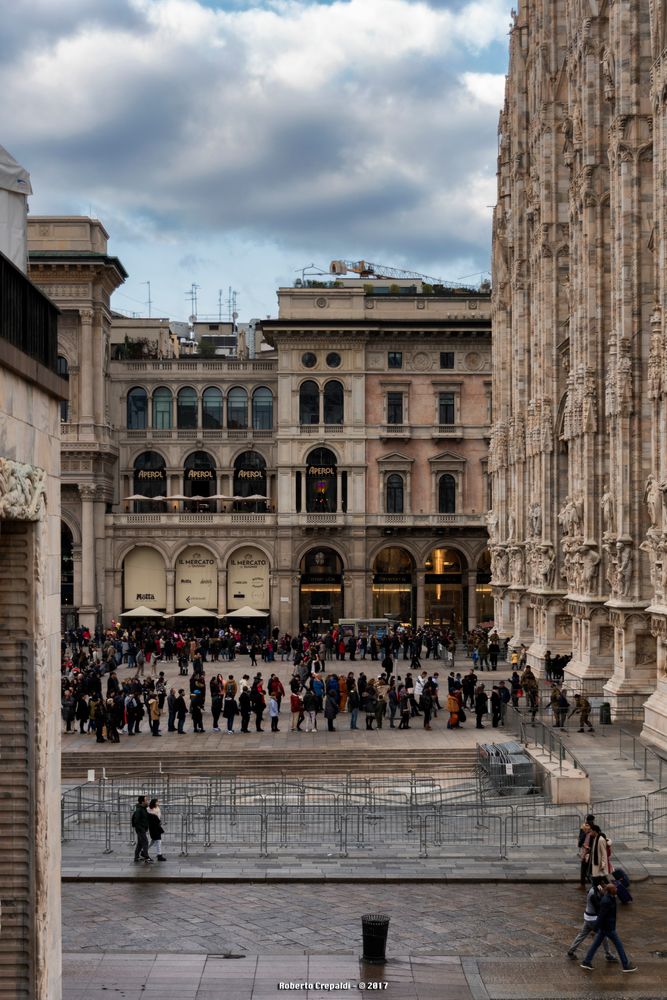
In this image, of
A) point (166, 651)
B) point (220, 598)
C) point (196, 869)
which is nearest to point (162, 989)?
point (196, 869)

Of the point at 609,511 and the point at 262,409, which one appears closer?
the point at 609,511

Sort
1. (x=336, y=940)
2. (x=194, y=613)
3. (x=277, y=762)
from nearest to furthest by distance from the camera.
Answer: (x=336, y=940)
(x=277, y=762)
(x=194, y=613)

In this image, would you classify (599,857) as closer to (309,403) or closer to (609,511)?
(609,511)

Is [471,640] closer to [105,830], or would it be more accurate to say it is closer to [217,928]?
[105,830]

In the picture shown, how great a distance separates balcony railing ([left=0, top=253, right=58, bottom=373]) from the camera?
10562 millimetres

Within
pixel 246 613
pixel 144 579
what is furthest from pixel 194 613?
pixel 144 579

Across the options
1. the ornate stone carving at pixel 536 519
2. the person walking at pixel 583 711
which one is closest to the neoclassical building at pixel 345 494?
the ornate stone carving at pixel 536 519

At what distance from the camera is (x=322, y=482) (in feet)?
249

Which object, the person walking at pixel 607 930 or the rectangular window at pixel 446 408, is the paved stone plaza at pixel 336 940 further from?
the rectangular window at pixel 446 408

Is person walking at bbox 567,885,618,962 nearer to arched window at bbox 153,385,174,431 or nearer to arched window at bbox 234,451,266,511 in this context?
arched window at bbox 234,451,266,511

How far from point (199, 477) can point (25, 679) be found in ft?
222

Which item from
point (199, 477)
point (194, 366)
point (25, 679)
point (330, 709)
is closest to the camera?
point (25, 679)

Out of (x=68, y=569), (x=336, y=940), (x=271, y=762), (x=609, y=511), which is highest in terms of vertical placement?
(x=609, y=511)

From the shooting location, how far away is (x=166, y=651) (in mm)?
57812
